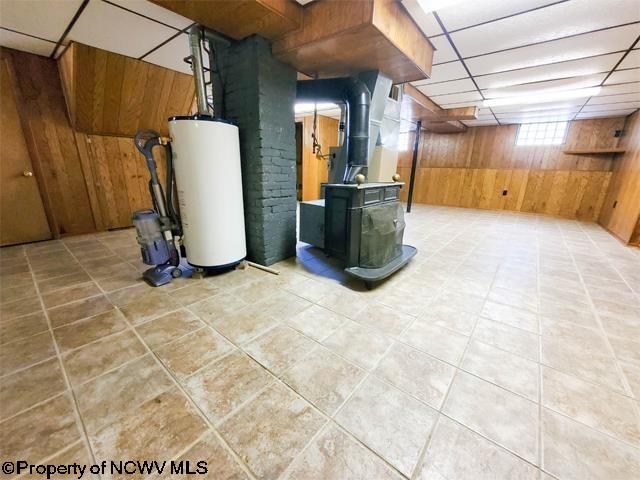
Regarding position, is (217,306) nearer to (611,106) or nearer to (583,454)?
(583,454)

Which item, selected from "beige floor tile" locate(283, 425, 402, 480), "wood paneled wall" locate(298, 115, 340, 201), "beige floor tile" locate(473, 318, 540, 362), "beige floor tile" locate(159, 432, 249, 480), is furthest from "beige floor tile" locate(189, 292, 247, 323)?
"wood paneled wall" locate(298, 115, 340, 201)

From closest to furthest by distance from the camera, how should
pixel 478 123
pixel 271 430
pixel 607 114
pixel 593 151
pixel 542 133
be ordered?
1. pixel 271 430
2. pixel 607 114
3. pixel 593 151
4. pixel 542 133
5. pixel 478 123

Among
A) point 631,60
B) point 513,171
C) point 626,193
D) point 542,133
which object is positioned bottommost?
point 626,193

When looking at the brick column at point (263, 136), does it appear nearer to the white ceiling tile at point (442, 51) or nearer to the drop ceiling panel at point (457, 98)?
the white ceiling tile at point (442, 51)

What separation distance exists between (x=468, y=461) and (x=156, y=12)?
12.1ft

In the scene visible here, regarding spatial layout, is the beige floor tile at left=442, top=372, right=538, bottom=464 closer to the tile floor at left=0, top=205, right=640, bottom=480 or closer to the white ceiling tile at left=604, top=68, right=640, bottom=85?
the tile floor at left=0, top=205, right=640, bottom=480

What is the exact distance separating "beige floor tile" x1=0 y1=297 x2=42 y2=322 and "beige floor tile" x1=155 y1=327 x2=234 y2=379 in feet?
4.11

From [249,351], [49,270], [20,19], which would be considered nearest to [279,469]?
[249,351]

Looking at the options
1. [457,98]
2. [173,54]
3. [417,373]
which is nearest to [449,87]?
[457,98]

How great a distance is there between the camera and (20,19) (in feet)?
7.71

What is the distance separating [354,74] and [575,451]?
329 centimetres

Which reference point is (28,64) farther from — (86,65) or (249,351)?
(249,351)

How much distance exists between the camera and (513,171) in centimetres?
700

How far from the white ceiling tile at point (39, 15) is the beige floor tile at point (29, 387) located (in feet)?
9.22
